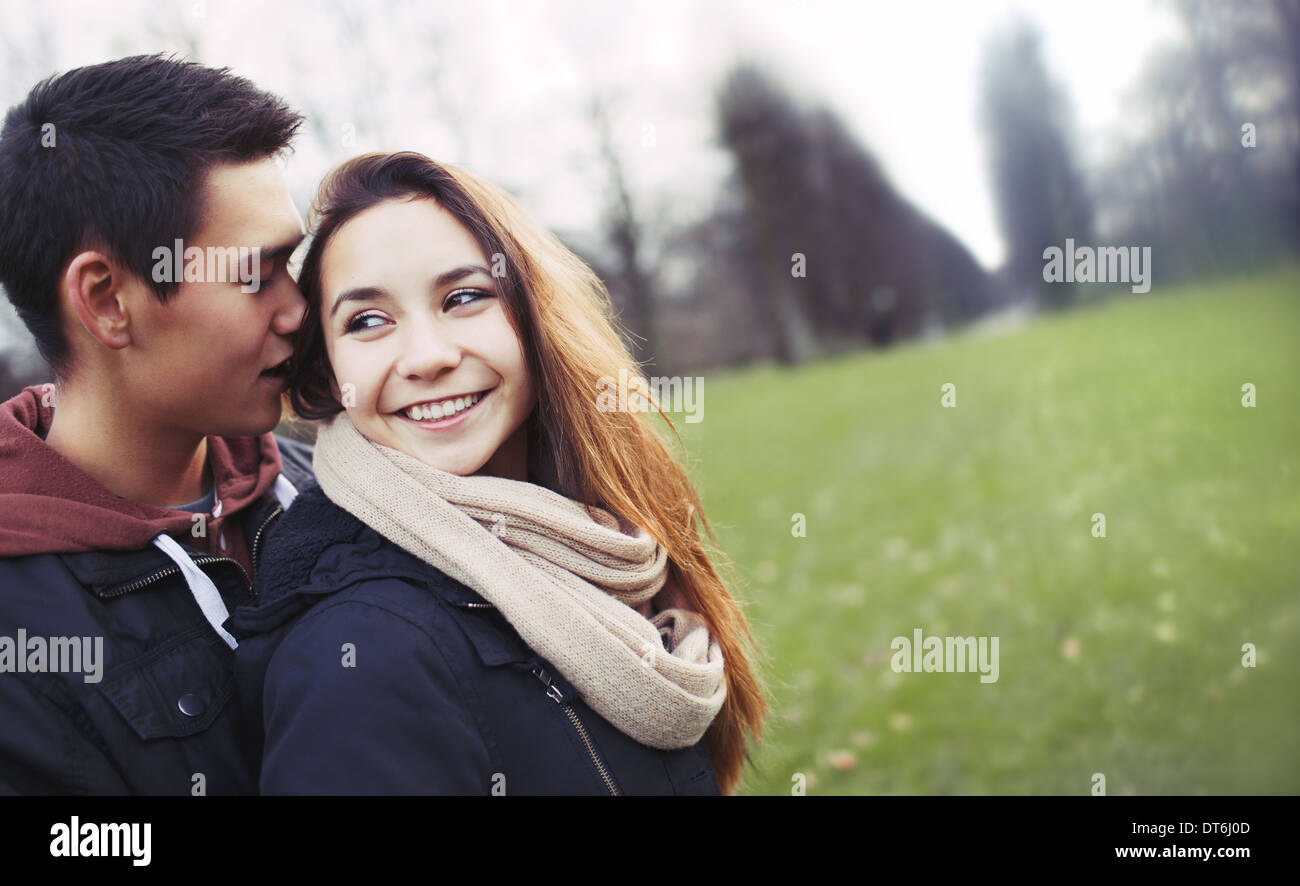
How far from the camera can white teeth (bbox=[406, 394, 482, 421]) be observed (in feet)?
6.31

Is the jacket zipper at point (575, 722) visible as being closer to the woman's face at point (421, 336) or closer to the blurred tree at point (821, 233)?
the woman's face at point (421, 336)

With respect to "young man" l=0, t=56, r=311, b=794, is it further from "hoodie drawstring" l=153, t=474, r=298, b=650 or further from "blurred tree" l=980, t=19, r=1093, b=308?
"blurred tree" l=980, t=19, r=1093, b=308

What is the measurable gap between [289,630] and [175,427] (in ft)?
2.23

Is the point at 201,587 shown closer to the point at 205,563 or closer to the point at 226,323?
the point at 205,563

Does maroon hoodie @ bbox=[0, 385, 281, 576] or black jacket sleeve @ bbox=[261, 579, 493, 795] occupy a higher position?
maroon hoodie @ bbox=[0, 385, 281, 576]

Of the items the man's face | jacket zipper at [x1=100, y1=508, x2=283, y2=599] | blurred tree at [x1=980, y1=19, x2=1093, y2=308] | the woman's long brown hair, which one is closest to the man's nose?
the woman's long brown hair

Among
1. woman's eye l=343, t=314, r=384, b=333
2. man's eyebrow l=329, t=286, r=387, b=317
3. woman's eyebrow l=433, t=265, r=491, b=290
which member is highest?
woman's eyebrow l=433, t=265, r=491, b=290

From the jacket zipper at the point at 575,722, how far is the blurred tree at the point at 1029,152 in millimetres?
6621

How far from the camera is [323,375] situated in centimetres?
218

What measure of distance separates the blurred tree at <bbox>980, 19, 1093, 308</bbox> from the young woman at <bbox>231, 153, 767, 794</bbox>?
20.6ft

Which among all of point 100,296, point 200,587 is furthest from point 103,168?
point 200,587

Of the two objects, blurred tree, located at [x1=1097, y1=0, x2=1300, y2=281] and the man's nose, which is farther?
blurred tree, located at [x1=1097, y1=0, x2=1300, y2=281]
